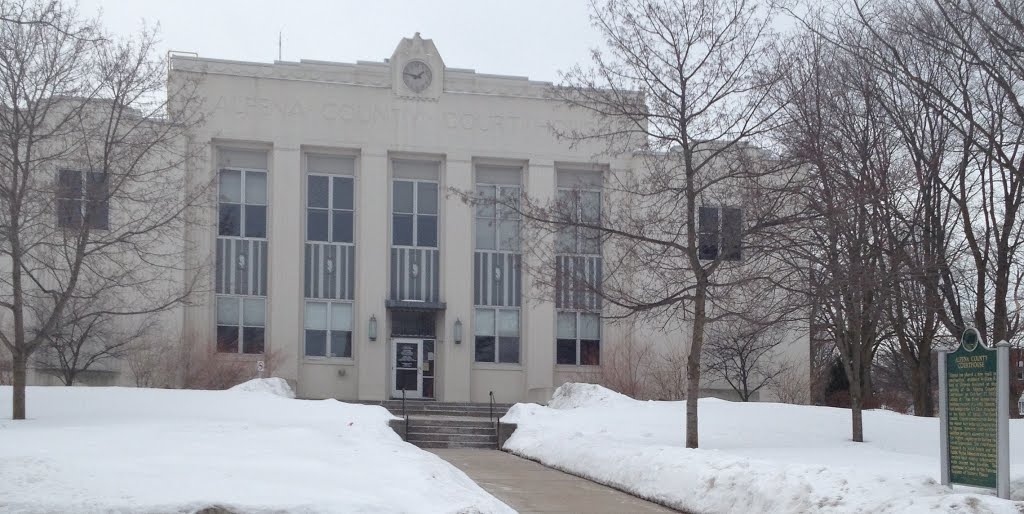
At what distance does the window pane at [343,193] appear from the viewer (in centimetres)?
3812

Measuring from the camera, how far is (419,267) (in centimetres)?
3841

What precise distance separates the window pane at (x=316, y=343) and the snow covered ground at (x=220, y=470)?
18766 mm

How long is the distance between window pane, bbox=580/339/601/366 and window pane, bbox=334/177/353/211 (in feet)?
32.1

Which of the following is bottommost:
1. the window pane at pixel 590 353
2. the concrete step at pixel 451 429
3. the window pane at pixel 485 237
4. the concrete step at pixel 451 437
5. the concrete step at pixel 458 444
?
the concrete step at pixel 458 444

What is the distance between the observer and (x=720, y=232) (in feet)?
57.3

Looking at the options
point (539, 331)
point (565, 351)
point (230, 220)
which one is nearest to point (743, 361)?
point (565, 351)

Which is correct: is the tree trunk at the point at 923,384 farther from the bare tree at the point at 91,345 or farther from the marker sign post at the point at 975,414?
the bare tree at the point at 91,345

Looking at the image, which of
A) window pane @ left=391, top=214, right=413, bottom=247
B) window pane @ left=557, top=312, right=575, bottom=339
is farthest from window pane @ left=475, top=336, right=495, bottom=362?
window pane @ left=391, top=214, right=413, bottom=247

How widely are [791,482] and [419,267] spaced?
27705 mm

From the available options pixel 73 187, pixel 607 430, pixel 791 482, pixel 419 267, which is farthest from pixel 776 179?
pixel 419 267

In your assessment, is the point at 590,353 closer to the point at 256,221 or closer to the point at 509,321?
the point at 509,321

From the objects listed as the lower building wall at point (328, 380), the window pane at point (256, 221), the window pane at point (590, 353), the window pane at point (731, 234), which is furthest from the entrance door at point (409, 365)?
the window pane at point (731, 234)

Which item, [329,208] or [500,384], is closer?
[329,208]

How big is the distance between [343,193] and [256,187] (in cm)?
299
